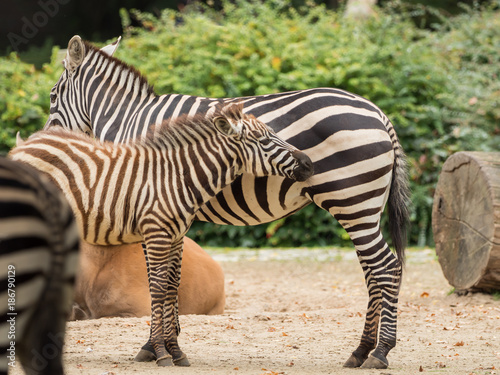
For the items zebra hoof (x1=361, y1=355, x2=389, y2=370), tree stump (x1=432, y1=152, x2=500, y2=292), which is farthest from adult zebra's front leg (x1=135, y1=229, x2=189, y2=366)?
tree stump (x1=432, y1=152, x2=500, y2=292)

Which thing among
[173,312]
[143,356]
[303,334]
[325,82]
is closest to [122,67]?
[173,312]

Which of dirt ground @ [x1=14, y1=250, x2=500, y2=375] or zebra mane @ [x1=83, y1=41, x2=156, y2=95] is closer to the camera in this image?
dirt ground @ [x1=14, y1=250, x2=500, y2=375]

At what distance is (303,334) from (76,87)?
2959 mm

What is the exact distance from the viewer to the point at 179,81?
1155 cm

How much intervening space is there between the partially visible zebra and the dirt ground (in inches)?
86.4

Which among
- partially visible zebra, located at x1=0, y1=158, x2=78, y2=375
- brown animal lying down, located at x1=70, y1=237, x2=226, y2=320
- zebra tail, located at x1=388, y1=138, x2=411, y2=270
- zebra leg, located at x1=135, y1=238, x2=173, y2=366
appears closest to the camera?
partially visible zebra, located at x1=0, y1=158, x2=78, y2=375

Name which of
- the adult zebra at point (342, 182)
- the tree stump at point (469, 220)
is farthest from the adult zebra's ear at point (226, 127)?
the tree stump at point (469, 220)

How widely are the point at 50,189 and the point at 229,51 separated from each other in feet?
33.0

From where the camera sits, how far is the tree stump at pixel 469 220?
6.30 m

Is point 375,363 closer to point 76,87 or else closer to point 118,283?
point 118,283

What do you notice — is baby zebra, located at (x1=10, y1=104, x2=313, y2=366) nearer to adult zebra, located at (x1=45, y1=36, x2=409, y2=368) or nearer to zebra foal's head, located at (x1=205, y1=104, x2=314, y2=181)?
zebra foal's head, located at (x1=205, y1=104, x2=314, y2=181)

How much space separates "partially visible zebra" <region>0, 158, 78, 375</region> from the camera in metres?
1.82

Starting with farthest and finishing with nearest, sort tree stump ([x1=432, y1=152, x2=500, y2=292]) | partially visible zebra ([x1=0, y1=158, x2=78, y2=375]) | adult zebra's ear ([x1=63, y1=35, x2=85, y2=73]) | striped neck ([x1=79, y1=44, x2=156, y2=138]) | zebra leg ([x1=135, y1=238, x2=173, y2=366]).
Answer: tree stump ([x1=432, y1=152, x2=500, y2=292]) → adult zebra's ear ([x1=63, y1=35, x2=85, y2=73]) → striped neck ([x1=79, y1=44, x2=156, y2=138]) → zebra leg ([x1=135, y1=238, x2=173, y2=366]) → partially visible zebra ([x1=0, y1=158, x2=78, y2=375])

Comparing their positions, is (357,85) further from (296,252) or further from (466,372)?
(466,372)
